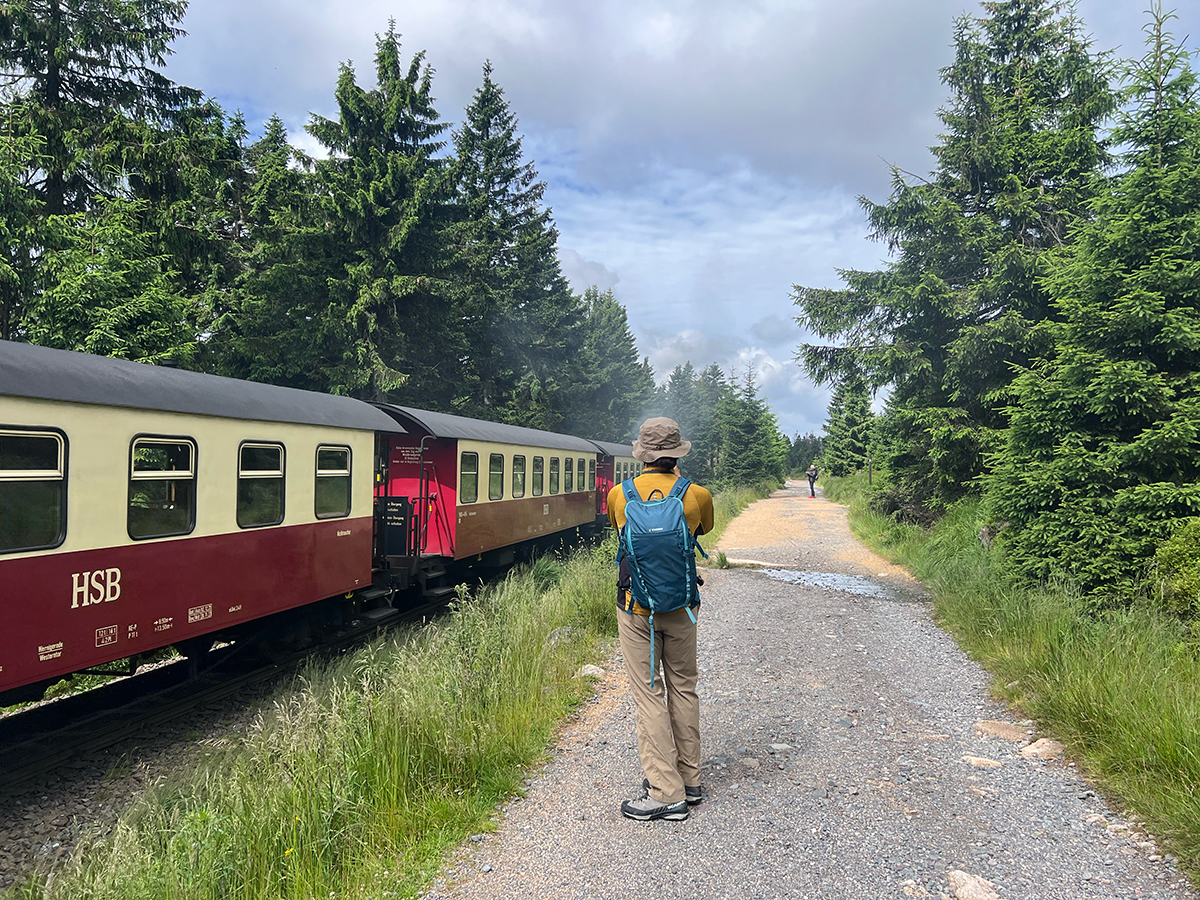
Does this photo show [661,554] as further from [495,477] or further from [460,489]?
[495,477]

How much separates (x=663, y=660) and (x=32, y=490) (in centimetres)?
434

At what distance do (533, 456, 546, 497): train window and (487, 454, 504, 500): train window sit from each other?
1816 millimetres

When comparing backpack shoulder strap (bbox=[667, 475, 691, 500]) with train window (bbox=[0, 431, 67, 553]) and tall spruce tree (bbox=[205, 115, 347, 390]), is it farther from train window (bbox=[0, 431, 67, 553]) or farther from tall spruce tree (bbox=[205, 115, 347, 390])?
tall spruce tree (bbox=[205, 115, 347, 390])

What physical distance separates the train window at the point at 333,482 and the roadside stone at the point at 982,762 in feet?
21.8

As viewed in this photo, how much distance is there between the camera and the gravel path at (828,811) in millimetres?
3248

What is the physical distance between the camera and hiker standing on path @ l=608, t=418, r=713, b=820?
3.84 meters

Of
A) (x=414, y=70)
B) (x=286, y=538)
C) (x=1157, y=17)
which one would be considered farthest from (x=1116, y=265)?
(x=414, y=70)

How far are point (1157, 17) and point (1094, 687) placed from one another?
8110mm

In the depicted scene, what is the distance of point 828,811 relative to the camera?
3.93m

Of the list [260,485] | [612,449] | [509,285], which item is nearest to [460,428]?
[260,485]

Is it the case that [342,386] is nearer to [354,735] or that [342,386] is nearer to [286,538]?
[286,538]

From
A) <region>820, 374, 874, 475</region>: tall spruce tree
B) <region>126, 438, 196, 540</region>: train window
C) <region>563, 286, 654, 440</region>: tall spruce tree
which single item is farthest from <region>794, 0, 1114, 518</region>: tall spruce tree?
<region>820, 374, 874, 475</region>: tall spruce tree

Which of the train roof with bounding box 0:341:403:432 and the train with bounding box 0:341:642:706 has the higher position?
the train roof with bounding box 0:341:403:432

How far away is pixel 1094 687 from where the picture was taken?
16.1 ft
